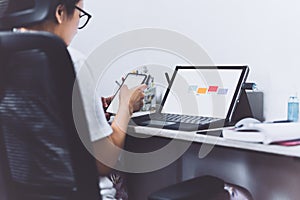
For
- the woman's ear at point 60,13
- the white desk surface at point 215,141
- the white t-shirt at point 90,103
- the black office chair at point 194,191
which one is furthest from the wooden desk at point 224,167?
the woman's ear at point 60,13

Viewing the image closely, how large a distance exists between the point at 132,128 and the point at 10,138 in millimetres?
761

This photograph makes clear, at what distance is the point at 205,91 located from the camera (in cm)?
176

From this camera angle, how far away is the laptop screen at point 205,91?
1.65m

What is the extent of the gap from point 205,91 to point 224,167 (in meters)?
0.48

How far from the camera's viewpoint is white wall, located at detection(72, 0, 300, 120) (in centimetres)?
172

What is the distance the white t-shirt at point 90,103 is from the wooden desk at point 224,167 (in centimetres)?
41

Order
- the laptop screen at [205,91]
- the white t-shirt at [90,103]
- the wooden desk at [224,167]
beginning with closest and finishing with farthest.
→ the white t-shirt at [90,103]
the wooden desk at [224,167]
the laptop screen at [205,91]

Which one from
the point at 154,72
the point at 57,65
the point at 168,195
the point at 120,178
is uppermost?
the point at 57,65

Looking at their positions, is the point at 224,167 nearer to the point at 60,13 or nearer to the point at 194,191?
the point at 194,191

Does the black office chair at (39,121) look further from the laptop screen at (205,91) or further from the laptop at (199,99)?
the laptop screen at (205,91)

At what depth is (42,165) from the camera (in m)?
0.97

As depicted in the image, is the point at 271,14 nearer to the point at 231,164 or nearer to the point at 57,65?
the point at 231,164

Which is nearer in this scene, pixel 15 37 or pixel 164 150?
pixel 15 37

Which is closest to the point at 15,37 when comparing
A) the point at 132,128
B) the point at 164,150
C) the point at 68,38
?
the point at 68,38
